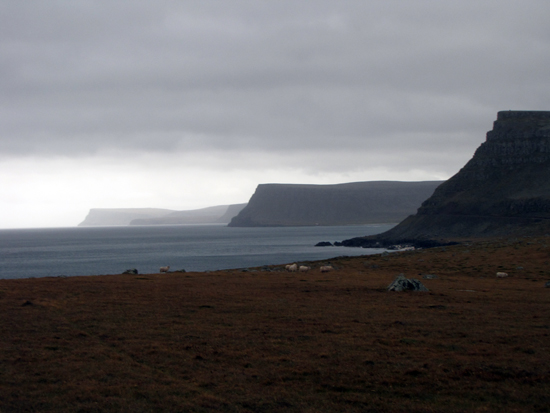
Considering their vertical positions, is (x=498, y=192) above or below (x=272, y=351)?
above

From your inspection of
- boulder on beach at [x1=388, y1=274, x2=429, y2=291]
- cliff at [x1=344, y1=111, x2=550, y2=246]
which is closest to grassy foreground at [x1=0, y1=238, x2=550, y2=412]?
boulder on beach at [x1=388, y1=274, x2=429, y2=291]

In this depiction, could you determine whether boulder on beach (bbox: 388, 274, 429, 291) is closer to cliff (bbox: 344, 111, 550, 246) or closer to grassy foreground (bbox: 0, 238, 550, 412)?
grassy foreground (bbox: 0, 238, 550, 412)

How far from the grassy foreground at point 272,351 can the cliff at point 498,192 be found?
105874 millimetres

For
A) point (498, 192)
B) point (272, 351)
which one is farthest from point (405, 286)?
point (498, 192)

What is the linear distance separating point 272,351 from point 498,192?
460 feet

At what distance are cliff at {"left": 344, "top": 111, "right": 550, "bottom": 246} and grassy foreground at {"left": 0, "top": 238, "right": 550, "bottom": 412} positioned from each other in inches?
4168

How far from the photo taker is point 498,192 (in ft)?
461

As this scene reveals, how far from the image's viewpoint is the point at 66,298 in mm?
26078

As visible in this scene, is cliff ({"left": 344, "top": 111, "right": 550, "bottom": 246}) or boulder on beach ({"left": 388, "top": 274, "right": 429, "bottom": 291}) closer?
boulder on beach ({"left": 388, "top": 274, "right": 429, "bottom": 291})

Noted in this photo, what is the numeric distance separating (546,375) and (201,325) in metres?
11.9

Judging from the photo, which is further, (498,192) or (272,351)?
(498,192)

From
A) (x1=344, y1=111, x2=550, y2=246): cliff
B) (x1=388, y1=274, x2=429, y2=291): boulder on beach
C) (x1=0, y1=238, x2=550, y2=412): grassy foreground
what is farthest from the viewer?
(x1=344, y1=111, x2=550, y2=246): cliff

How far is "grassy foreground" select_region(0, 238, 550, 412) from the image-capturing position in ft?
37.8

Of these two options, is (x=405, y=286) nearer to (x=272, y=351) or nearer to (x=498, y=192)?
(x=272, y=351)
